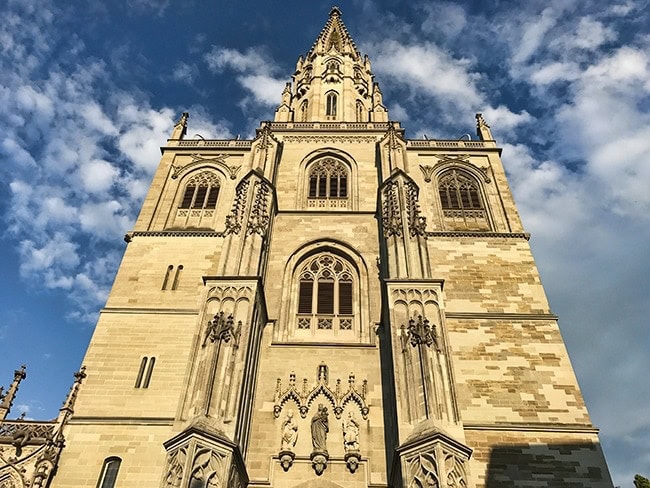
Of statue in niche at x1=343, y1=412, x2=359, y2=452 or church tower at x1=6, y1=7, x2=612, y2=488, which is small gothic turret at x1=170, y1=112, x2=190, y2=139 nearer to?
church tower at x1=6, y1=7, x2=612, y2=488

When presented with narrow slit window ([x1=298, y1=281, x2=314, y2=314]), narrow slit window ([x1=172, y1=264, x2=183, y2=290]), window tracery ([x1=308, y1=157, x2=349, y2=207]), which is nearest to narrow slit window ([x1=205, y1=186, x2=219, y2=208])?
narrow slit window ([x1=172, y1=264, x2=183, y2=290])

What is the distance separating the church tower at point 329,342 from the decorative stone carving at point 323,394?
0.04 metres

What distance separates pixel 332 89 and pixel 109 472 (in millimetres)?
19072

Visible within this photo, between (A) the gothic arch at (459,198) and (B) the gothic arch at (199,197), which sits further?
(B) the gothic arch at (199,197)

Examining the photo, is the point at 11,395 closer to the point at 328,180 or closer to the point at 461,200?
the point at 328,180

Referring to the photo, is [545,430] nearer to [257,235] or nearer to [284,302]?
[284,302]

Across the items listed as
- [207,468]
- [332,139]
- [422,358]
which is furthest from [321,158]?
[207,468]

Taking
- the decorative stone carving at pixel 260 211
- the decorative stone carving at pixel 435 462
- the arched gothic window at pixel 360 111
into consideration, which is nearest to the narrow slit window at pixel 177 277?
the decorative stone carving at pixel 260 211

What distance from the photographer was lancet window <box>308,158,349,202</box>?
17.8 meters

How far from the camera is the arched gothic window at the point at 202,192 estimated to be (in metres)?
17.8

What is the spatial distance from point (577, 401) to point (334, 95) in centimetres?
1748

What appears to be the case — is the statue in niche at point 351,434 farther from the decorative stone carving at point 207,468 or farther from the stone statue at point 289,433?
the decorative stone carving at point 207,468

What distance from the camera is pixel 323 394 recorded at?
12.1 m

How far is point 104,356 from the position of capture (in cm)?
1316
